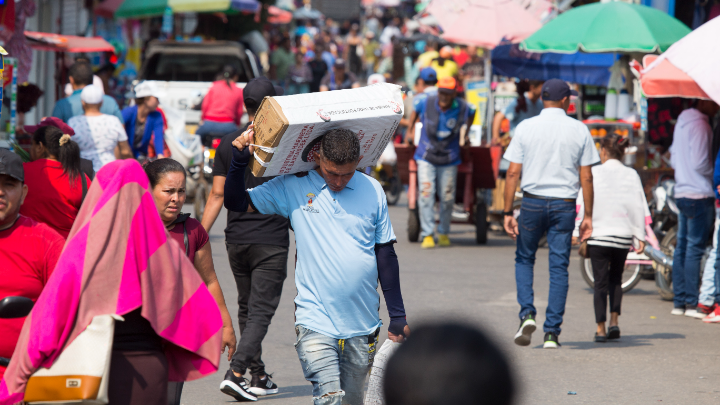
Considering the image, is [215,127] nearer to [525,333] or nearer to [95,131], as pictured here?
[95,131]

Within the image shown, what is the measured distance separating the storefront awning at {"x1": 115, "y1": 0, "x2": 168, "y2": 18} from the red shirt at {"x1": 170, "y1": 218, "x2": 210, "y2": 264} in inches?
610

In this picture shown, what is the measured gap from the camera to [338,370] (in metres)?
4.12

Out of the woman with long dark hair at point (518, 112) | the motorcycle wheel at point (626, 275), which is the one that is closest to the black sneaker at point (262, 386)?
the motorcycle wheel at point (626, 275)

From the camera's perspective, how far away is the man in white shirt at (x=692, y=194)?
332 inches

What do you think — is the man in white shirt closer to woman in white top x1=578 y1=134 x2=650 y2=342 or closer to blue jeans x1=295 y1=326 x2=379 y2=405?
woman in white top x1=578 y1=134 x2=650 y2=342

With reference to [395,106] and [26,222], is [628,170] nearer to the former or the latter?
[395,106]

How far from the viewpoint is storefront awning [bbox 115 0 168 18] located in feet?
61.9

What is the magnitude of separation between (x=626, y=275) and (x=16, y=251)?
7.66 meters

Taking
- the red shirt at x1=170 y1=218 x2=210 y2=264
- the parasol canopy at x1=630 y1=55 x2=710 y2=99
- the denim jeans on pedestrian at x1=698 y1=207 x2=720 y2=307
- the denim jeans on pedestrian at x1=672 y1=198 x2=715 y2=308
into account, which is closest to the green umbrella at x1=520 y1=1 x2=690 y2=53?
the parasol canopy at x1=630 y1=55 x2=710 y2=99

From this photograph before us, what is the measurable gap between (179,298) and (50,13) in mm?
15017

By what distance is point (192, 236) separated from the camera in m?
4.23

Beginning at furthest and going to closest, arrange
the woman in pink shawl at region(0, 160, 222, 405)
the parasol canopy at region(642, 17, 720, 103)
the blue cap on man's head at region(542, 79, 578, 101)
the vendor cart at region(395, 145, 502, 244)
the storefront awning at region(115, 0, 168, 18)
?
the storefront awning at region(115, 0, 168, 18) → the vendor cart at region(395, 145, 502, 244) → the blue cap on man's head at region(542, 79, 578, 101) → the parasol canopy at region(642, 17, 720, 103) → the woman in pink shawl at region(0, 160, 222, 405)

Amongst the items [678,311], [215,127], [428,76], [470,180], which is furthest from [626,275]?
[215,127]

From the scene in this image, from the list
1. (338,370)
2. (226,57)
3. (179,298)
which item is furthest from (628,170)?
(226,57)
